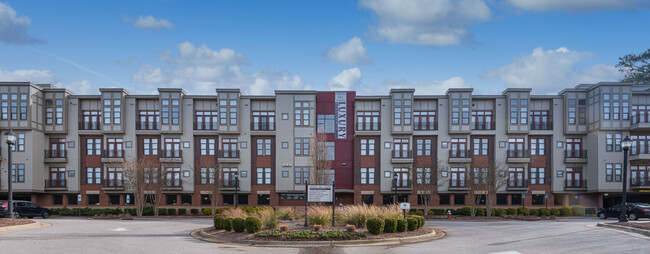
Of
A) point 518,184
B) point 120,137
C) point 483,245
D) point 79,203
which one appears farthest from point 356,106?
point 483,245

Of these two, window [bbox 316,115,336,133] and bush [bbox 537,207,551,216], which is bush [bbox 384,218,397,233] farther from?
window [bbox 316,115,336,133]

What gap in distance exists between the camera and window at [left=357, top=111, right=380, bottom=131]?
49.3m

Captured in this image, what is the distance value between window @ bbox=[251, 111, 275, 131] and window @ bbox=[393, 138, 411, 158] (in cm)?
1258

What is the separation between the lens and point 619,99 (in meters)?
46.3

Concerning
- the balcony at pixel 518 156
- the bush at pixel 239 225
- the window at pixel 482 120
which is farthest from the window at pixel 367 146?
the bush at pixel 239 225

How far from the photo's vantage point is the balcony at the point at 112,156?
48.3 m

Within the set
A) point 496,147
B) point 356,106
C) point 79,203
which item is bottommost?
point 79,203

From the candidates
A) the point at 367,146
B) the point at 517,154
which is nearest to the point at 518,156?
the point at 517,154

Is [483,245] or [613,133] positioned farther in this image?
[613,133]

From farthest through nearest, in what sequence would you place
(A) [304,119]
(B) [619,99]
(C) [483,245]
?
(A) [304,119] → (B) [619,99] → (C) [483,245]

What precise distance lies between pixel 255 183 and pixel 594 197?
112 ft

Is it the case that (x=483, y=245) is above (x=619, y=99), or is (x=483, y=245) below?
below

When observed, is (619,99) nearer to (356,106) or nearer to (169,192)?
(356,106)

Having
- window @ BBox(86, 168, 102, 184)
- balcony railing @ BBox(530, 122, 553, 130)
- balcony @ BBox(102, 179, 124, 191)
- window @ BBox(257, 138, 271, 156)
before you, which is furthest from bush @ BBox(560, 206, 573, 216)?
window @ BBox(86, 168, 102, 184)
